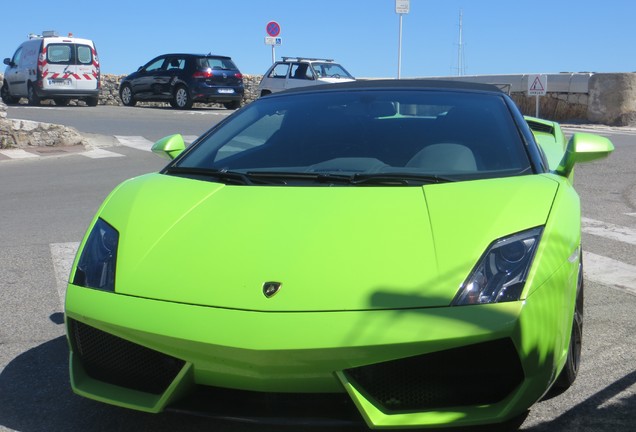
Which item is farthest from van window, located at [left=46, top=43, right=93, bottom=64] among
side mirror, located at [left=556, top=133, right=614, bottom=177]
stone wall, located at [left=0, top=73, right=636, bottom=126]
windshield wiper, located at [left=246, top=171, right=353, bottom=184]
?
side mirror, located at [left=556, top=133, right=614, bottom=177]

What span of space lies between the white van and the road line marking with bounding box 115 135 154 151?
349 inches

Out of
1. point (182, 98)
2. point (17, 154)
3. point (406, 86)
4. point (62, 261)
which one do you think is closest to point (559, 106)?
point (182, 98)

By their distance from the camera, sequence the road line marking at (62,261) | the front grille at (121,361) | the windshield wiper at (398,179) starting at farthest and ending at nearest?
the road line marking at (62,261) → the windshield wiper at (398,179) → the front grille at (121,361)

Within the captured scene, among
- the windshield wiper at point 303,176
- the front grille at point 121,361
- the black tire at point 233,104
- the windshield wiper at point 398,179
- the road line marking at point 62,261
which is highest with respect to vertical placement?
the windshield wiper at point 398,179

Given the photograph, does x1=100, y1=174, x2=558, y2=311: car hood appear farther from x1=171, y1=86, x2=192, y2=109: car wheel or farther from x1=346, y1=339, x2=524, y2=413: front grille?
x1=171, y1=86, x2=192, y2=109: car wheel

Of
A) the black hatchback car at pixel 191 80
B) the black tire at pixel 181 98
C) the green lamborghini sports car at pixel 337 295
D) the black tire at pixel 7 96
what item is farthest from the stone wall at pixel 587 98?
the green lamborghini sports car at pixel 337 295

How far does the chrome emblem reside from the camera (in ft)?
9.10

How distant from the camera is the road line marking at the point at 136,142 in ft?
47.1

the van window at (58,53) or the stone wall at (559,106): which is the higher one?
the van window at (58,53)

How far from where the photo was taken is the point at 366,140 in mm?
3969

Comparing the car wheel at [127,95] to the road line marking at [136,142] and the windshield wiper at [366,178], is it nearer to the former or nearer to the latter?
the road line marking at [136,142]

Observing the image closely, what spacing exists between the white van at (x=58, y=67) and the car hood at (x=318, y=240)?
71.2 feet

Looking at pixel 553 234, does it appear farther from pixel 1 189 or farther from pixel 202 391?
pixel 1 189

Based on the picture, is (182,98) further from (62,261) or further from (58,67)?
(62,261)
